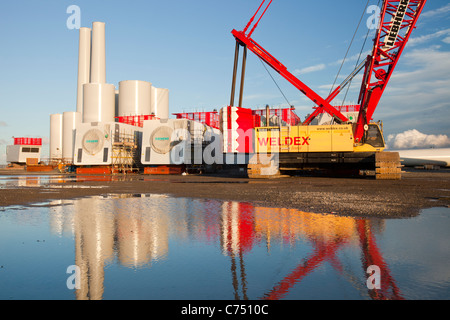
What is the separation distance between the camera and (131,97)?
50656mm

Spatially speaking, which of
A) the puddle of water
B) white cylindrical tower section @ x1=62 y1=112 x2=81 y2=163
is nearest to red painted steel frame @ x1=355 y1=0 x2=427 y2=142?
the puddle of water

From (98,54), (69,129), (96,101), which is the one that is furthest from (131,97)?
(69,129)

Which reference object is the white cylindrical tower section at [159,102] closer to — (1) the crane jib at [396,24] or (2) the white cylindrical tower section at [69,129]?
(2) the white cylindrical tower section at [69,129]

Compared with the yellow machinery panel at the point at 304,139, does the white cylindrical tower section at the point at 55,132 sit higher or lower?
higher

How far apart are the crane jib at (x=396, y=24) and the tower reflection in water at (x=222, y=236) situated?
19.9m

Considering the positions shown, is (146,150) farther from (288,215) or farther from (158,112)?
(288,215)

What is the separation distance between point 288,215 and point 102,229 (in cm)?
381

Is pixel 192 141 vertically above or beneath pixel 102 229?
above

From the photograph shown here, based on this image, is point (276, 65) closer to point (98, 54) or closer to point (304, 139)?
point (304, 139)

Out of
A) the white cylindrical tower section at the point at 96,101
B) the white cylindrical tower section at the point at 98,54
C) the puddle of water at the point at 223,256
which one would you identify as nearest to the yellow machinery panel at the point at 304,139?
the puddle of water at the point at 223,256

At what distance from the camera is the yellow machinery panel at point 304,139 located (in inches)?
906
